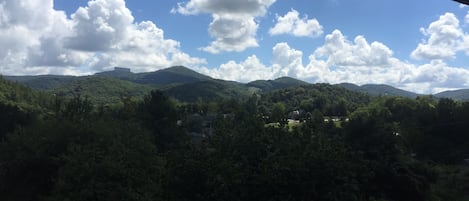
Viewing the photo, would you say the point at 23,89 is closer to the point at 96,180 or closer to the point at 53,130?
the point at 53,130

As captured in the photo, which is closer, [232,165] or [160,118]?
[232,165]

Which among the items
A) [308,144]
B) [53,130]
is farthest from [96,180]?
[53,130]

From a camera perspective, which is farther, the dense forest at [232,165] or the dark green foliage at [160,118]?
the dark green foliage at [160,118]

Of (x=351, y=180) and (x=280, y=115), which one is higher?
(x=280, y=115)

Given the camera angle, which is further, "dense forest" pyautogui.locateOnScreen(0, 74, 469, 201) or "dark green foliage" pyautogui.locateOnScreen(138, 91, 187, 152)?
"dark green foliage" pyautogui.locateOnScreen(138, 91, 187, 152)

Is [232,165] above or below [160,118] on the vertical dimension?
above

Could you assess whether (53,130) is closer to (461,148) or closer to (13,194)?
(13,194)

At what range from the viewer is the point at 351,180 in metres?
10.2

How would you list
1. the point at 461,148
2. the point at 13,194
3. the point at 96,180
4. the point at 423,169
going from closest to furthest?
the point at 96,180
the point at 13,194
the point at 423,169
the point at 461,148

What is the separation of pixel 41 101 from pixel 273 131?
546 ft

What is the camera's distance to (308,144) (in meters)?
10.7

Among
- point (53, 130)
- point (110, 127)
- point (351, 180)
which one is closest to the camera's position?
point (351, 180)

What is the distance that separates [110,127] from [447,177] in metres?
24.1

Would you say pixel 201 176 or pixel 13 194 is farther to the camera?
pixel 13 194
